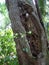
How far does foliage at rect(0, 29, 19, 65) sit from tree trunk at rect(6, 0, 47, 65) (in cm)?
14

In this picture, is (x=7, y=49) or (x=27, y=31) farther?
(x=7, y=49)

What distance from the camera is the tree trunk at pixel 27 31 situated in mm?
3527

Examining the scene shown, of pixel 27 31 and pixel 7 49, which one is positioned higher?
pixel 27 31

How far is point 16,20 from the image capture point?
358cm

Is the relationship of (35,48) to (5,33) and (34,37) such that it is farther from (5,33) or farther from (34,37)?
(5,33)

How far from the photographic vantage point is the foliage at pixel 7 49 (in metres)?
3.59

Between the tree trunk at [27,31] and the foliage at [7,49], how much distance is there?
0.46ft

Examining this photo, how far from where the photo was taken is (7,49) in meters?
3.79

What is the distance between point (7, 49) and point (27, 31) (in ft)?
1.70

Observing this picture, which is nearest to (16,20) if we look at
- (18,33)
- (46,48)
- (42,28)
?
(18,33)

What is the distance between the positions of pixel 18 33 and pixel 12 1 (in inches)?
23.4

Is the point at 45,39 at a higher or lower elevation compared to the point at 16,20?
lower

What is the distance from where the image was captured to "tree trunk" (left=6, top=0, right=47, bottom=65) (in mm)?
3527

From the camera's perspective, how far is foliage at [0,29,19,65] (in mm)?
3589
